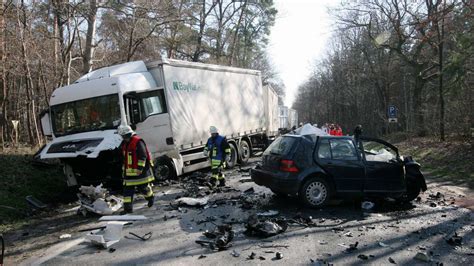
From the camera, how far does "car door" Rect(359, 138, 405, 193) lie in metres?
7.64

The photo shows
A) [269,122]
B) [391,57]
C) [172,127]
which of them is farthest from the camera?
[391,57]

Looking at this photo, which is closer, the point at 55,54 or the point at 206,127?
the point at 206,127

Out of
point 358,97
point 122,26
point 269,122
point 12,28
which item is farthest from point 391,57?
point 12,28

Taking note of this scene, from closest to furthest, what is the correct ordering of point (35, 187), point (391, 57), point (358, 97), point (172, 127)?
point (35, 187) < point (172, 127) < point (391, 57) < point (358, 97)

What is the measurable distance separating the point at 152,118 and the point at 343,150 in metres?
5.27

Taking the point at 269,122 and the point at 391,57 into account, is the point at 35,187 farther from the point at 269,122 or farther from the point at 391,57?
the point at 391,57

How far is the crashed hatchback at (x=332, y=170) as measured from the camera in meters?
7.36

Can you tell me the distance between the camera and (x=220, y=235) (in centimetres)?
560

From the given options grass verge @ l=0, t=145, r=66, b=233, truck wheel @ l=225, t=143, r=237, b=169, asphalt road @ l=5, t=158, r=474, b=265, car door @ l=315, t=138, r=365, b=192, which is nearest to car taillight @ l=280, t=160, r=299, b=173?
car door @ l=315, t=138, r=365, b=192

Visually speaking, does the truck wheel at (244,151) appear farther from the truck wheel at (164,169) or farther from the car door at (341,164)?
the car door at (341,164)

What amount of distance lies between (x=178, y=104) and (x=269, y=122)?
7.63 m

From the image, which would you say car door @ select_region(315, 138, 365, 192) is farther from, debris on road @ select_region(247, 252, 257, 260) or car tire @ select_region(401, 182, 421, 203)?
debris on road @ select_region(247, 252, 257, 260)

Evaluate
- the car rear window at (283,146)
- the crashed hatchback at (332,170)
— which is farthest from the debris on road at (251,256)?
the car rear window at (283,146)

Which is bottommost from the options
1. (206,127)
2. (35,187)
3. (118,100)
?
(35,187)
